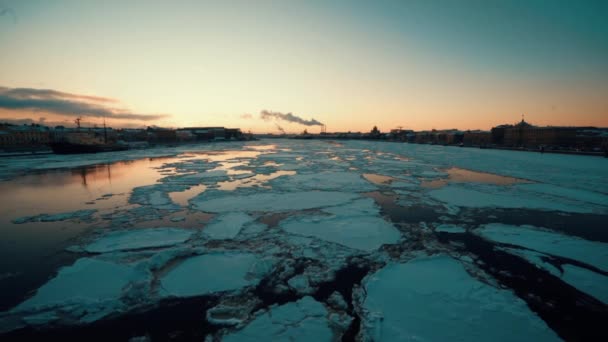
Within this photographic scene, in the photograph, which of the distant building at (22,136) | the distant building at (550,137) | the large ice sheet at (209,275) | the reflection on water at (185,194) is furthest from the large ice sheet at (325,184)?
the distant building at (22,136)

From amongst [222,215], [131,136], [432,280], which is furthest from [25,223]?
[131,136]

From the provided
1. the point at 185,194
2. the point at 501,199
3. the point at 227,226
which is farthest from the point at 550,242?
the point at 185,194

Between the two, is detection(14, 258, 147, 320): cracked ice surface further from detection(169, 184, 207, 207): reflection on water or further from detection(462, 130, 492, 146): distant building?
detection(462, 130, 492, 146): distant building

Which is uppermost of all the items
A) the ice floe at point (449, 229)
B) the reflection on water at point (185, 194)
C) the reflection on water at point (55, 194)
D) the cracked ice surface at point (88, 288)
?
the ice floe at point (449, 229)

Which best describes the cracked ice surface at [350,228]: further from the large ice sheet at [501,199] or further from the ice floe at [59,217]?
the ice floe at [59,217]

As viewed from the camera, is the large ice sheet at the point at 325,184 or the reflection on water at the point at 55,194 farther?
the large ice sheet at the point at 325,184

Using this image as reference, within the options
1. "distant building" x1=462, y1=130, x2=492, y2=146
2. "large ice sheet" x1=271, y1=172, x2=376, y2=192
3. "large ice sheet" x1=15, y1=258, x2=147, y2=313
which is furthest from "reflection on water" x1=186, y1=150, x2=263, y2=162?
"distant building" x1=462, y1=130, x2=492, y2=146

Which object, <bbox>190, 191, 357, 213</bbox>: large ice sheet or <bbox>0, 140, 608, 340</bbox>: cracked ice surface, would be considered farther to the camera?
<bbox>190, 191, 357, 213</bbox>: large ice sheet
